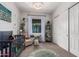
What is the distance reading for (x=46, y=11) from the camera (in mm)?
5098

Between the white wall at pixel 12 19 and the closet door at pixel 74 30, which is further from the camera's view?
the white wall at pixel 12 19

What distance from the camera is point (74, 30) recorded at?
3.54 metres

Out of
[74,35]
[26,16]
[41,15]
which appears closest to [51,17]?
[41,15]

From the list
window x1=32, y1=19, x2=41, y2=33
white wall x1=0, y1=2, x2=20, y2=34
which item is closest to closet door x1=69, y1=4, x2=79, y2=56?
window x1=32, y1=19, x2=41, y2=33

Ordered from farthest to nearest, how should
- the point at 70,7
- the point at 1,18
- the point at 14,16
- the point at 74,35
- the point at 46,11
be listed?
the point at 46,11, the point at 14,16, the point at 70,7, the point at 74,35, the point at 1,18

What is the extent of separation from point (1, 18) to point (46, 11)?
2.36 meters

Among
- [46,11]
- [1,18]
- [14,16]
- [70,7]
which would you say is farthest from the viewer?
[46,11]

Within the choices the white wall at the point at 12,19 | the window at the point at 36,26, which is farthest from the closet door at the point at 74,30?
the white wall at the point at 12,19

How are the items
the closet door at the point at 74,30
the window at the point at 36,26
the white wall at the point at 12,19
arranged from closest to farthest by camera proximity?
the closet door at the point at 74,30
the white wall at the point at 12,19
the window at the point at 36,26

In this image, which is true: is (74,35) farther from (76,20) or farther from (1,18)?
(1,18)

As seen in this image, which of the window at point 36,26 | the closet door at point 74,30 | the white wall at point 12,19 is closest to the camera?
the closet door at point 74,30

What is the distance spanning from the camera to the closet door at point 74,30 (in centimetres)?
333

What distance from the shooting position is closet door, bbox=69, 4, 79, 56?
333cm

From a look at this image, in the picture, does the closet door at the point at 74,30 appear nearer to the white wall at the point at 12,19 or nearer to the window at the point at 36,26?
the window at the point at 36,26
